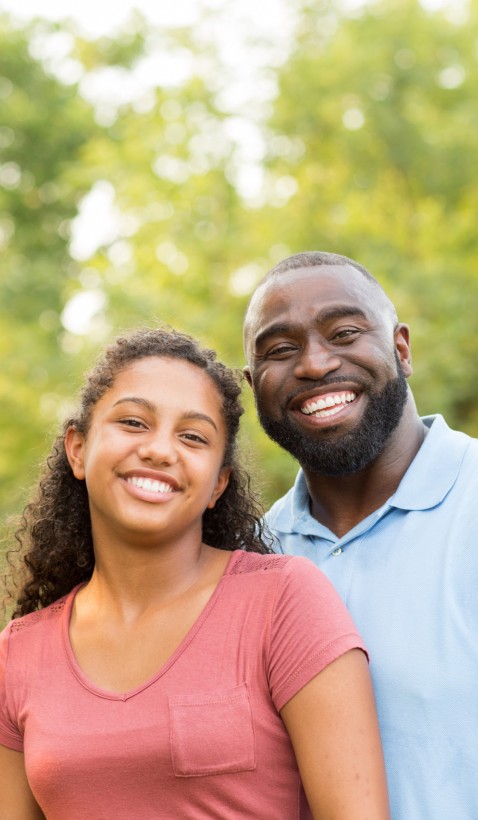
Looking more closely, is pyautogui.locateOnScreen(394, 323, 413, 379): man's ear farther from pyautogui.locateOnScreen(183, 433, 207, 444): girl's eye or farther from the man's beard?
pyautogui.locateOnScreen(183, 433, 207, 444): girl's eye

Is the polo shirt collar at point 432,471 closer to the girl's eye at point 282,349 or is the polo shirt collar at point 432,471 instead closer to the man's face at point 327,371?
the man's face at point 327,371

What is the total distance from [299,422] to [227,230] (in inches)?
483

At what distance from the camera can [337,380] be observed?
3109mm

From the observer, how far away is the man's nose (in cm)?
309

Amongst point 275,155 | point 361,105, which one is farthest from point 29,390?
point 361,105

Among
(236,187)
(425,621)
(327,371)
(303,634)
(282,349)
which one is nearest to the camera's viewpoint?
(303,634)

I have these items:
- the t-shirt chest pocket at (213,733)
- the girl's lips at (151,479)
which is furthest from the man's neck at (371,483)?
the t-shirt chest pocket at (213,733)

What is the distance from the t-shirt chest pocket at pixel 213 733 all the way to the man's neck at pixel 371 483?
2.73ft

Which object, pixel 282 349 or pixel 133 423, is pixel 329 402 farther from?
pixel 133 423

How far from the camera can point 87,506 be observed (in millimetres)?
3184

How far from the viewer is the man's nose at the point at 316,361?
122 inches

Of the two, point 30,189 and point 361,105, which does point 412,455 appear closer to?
point 361,105

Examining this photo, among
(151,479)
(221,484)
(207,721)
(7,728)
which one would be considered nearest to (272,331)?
(221,484)

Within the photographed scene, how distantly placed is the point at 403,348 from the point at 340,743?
143cm
